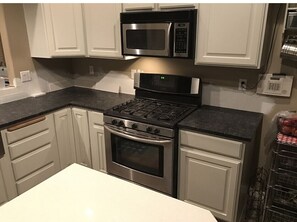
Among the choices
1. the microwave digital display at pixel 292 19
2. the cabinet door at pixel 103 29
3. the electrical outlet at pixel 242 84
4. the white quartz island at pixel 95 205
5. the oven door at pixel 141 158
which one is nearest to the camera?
the white quartz island at pixel 95 205

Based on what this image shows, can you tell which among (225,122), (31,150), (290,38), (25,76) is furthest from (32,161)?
(290,38)

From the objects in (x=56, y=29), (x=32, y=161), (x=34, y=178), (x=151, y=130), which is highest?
(x=56, y=29)

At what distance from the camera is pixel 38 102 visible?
2.56 metres

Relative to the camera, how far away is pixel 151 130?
79.1 inches

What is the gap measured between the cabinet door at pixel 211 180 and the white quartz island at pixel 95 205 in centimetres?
97

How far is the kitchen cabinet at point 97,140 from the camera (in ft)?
7.92

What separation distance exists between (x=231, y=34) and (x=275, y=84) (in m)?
0.57

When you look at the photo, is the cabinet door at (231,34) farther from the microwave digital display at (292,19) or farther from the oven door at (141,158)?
the oven door at (141,158)

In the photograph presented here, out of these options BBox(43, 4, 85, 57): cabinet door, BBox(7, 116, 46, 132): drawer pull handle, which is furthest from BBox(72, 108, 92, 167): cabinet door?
BBox(43, 4, 85, 57): cabinet door

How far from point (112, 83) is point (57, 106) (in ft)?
2.38

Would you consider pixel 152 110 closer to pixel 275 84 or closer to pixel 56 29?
pixel 275 84

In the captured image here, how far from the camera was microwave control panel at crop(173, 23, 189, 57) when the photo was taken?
6.36 ft

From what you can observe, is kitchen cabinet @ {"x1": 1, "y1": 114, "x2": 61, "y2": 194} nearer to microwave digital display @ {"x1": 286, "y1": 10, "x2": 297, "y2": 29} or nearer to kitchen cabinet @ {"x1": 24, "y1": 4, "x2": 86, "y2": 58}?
kitchen cabinet @ {"x1": 24, "y1": 4, "x2": 86, "y2": 58}

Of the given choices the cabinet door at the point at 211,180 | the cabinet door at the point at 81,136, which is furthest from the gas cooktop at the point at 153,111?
the cabinet door at the point at 81,136
